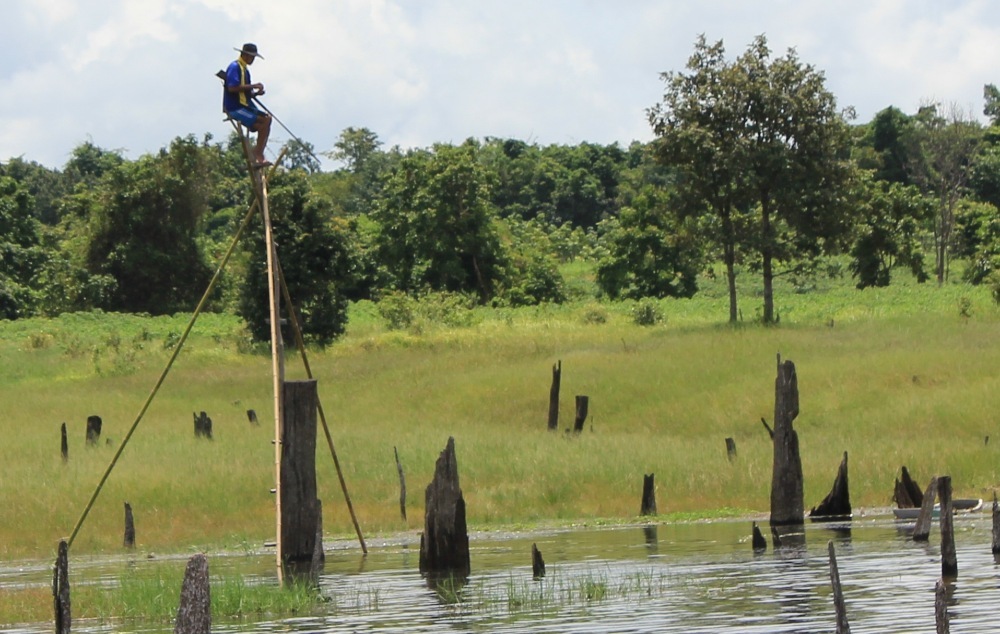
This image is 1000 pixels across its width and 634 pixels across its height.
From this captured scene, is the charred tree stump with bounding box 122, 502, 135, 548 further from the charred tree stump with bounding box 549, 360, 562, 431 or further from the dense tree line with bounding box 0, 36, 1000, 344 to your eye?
the dense tree line with bounding box 0, 36, 1000, 344

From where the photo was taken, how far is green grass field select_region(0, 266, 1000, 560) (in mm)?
29906

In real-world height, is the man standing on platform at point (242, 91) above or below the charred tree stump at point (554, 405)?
above

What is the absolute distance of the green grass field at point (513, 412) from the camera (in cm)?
2991

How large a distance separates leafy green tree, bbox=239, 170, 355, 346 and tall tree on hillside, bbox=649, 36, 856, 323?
13135mm

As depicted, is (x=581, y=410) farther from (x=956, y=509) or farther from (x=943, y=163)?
(x=943, y=163)

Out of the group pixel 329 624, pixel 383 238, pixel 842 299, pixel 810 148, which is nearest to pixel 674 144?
pixel 810 148

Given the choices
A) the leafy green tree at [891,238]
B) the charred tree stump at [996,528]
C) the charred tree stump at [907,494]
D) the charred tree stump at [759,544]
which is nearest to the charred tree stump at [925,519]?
the charred tree stump at [996,528]

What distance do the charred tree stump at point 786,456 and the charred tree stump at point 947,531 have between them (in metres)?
4.73

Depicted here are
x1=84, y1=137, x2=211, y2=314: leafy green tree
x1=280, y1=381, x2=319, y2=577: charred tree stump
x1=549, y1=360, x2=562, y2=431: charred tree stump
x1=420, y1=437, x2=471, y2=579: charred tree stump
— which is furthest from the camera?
x1=84, y1=137, x2=211, y2=314: leafy green tree

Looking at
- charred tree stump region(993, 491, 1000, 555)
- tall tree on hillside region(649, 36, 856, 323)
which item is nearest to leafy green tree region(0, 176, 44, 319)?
tall tree on hillside region(649, 36, 856, 323)

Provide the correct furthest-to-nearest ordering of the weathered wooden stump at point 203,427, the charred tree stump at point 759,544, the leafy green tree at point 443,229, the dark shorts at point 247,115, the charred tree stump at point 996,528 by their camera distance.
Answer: the leafy green tree at point 443,229, the weathered wooden stump at point 203,427, the charred tree stump at point 759,544, the charred tree stump at point 996,528, the dark shorts at point 247,115

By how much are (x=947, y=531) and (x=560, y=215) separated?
95.7 metres

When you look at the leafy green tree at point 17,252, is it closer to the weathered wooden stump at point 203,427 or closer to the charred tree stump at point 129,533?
the weathered wooden stump at point 203,427

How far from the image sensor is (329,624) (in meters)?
17.6
